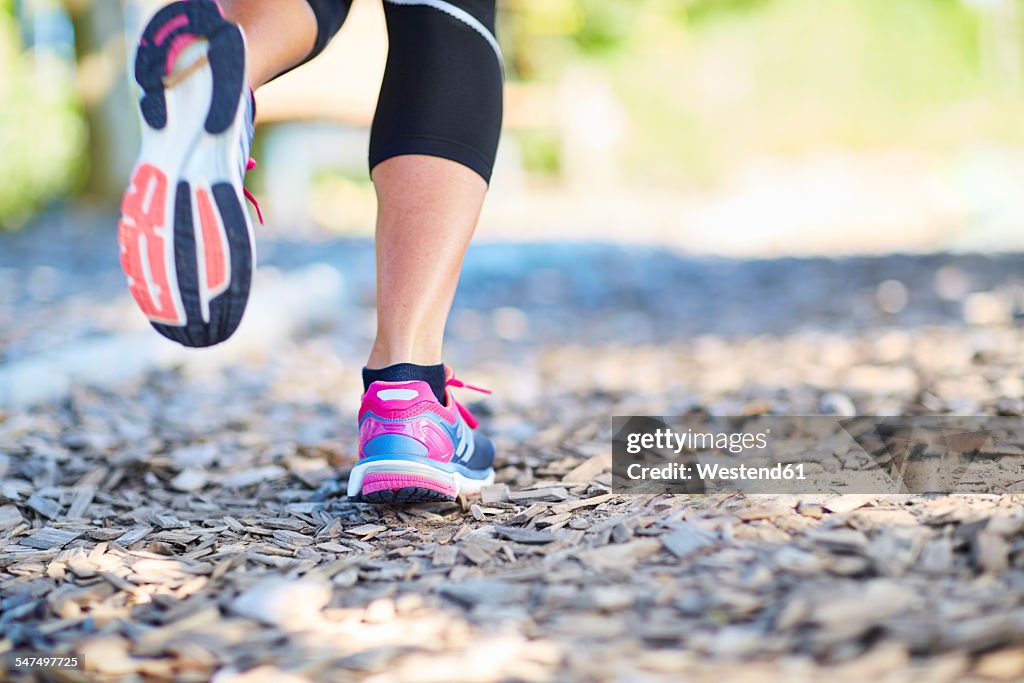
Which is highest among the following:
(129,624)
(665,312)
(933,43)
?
(933,43)

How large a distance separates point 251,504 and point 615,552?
0.65m

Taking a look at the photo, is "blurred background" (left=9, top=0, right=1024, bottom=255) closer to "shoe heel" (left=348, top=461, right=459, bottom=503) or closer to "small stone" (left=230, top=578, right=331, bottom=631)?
"shoe heel" (left=348, top=461, right=459, bottom=503)

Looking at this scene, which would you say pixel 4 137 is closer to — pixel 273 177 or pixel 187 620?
pixel 273 177

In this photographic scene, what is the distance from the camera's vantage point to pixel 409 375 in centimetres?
143

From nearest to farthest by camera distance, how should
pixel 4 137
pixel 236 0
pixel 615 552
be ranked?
pixel 615 552
pixel 236 0
pixel 4 137

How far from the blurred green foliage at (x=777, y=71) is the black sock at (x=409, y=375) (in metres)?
10.8

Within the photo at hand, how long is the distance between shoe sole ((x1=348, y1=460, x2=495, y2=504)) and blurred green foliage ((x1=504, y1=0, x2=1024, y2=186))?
10.9 m

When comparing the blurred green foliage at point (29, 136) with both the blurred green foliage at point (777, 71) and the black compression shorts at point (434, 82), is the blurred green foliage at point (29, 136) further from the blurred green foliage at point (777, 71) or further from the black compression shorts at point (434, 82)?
the blurred green foliage at point (777, 71)

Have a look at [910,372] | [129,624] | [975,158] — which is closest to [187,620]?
[129,624]

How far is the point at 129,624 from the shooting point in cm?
104

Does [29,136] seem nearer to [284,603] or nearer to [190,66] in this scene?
[190,66]

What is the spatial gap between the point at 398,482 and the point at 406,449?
0.16 feet

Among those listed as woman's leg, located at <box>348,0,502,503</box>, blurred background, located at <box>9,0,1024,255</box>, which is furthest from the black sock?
blurred background, located at <box>9,0,1024,255</box>

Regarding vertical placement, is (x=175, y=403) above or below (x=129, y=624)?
above
